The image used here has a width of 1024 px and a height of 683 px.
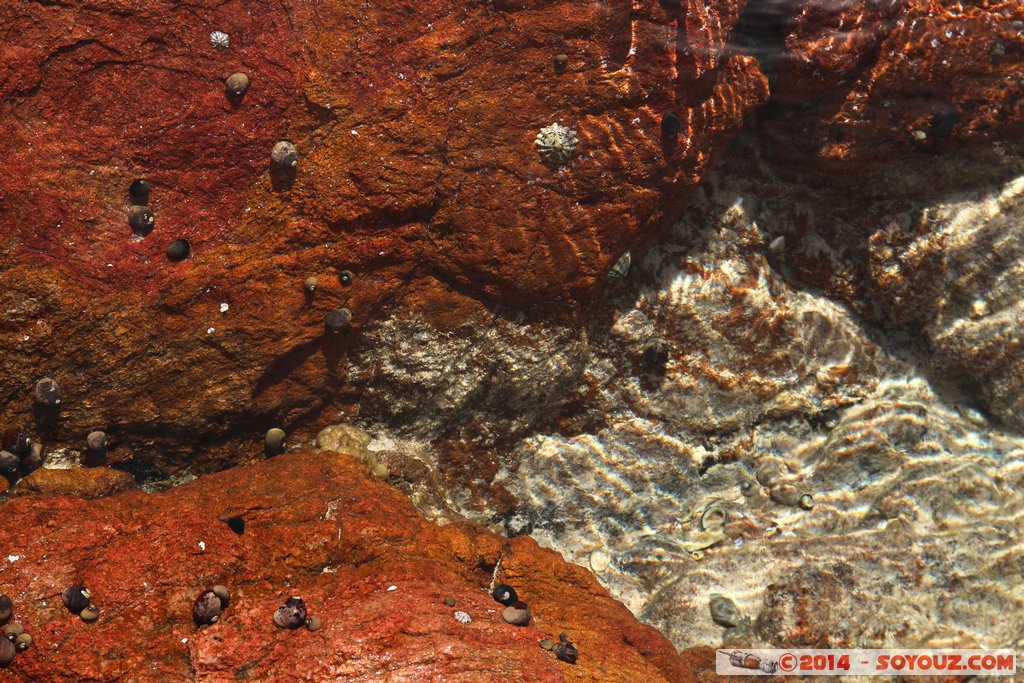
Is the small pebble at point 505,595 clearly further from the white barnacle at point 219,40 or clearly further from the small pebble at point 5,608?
the white barnacle at point 219,40

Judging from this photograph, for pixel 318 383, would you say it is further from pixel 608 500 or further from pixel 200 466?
pixel 608 500

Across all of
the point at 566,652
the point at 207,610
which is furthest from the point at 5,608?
the point at 566,652

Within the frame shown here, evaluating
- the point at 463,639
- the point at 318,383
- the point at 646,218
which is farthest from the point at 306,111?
the point at 463,639

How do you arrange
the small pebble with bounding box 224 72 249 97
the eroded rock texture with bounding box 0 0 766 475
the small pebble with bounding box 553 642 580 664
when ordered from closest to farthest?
1. the small pebble with bounding box 553 642 580 664
2. the eroded rock texture with bounding box 0 0 766 475
3. the small pebble with bounding box 224 72 249 97

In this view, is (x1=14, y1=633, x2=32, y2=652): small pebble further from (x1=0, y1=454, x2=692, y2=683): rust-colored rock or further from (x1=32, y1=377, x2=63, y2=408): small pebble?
(x1=32, y1=377, x2=63, y2=408): small pebble

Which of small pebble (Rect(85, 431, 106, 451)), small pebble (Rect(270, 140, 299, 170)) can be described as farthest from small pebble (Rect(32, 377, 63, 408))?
small pebble (Rect(270, 140, 299, 170))

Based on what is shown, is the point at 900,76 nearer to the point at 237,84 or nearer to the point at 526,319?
the point at 526,319
